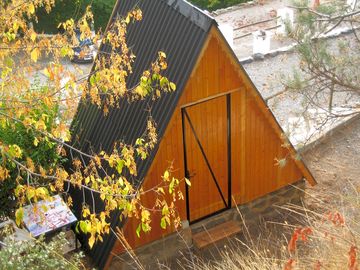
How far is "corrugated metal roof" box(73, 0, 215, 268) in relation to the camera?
269 inches

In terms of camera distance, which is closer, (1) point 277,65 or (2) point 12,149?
(2) point 12,149

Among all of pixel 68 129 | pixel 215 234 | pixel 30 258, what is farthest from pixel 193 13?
pixel 30 258

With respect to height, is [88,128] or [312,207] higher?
[88,128]

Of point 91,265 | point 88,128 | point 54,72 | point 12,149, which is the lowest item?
point 91,265

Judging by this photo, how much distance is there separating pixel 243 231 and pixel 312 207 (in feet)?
4.81

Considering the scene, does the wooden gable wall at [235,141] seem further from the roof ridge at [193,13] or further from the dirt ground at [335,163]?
the dirt ground at [335,163]

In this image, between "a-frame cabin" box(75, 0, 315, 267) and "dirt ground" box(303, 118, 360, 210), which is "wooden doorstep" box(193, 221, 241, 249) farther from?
"dirt ground" box(303, 118, 360, 210)

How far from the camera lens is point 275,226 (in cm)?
862

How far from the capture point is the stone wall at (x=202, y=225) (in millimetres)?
7707

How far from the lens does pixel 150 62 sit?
749 centimetres

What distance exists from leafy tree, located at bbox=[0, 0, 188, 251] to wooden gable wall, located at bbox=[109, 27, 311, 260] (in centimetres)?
26

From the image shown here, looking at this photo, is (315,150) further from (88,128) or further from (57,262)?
(57,262)

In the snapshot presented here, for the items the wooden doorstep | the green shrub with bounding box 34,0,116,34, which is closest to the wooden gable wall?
the wooden doorstep

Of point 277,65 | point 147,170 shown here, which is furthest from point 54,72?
point 277,65
